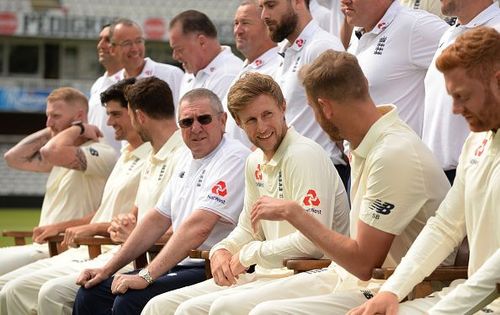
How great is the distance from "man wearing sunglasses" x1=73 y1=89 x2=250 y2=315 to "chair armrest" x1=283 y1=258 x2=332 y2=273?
Result: 1238 mm

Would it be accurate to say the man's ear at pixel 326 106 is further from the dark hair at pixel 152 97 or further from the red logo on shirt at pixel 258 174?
the dark hair at pixel 152 97

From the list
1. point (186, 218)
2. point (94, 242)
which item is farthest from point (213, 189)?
point (94, 242)

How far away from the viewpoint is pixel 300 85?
7.51 meters

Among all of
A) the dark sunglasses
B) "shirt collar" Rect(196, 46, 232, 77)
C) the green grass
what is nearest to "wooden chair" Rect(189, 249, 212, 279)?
the dark sunglasses

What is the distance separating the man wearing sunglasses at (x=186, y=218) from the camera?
6984mm

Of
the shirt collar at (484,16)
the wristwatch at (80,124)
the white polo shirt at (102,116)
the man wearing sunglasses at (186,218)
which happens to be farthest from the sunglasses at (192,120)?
the white polo shirt at (102,116)

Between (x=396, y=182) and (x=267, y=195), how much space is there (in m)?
1.17

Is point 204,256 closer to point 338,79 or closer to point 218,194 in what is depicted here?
point 218,194

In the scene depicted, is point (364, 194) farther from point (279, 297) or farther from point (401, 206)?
point (279, 297)

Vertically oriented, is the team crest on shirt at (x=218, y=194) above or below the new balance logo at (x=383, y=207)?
below

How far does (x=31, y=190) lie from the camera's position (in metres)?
34.8

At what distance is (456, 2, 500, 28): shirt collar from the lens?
6094mm

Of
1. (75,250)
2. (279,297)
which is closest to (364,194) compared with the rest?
(279,297)

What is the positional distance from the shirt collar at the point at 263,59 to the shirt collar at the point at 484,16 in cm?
256
